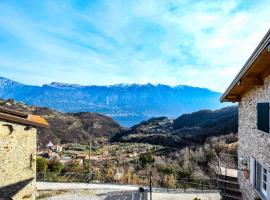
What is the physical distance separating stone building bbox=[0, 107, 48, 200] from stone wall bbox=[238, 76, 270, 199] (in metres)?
9.20

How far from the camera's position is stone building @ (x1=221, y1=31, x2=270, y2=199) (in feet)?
35.4

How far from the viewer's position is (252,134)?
45.8 ft

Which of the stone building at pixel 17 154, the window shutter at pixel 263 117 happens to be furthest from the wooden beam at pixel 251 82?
the stone building at pixel 17 154

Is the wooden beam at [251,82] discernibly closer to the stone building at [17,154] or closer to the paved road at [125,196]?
the stone building at [17,154]

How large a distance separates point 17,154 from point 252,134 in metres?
9.97

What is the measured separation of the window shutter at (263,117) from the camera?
36.8 ft

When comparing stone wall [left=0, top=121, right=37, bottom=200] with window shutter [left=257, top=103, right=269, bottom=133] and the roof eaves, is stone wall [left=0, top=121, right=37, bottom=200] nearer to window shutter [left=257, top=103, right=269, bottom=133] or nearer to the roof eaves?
the roof eaves

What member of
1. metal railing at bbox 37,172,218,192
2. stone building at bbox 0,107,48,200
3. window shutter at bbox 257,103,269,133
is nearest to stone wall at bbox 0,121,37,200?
stone building at bbox 0,107,48,200

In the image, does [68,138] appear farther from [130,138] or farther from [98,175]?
[98,175]

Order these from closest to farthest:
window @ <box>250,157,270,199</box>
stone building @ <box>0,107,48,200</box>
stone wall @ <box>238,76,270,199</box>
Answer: stone wall @ <box>238,76,270,199</box>, window @ <box>250,157,270,199</box>, stone building @ <box>0,107,48,200</box>

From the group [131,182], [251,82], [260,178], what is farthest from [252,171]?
[131,182]

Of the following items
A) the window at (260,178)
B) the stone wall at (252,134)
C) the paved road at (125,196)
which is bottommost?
the paved road at (125,196)

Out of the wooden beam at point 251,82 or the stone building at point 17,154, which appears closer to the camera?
the wooden beam at point 251,82

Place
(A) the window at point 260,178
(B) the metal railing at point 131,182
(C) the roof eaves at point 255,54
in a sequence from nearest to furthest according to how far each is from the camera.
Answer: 1. (C) the roof eaves at point 255,54
2. (A) the window at point 260,178
3. (B) the metal railing at point 131,182
